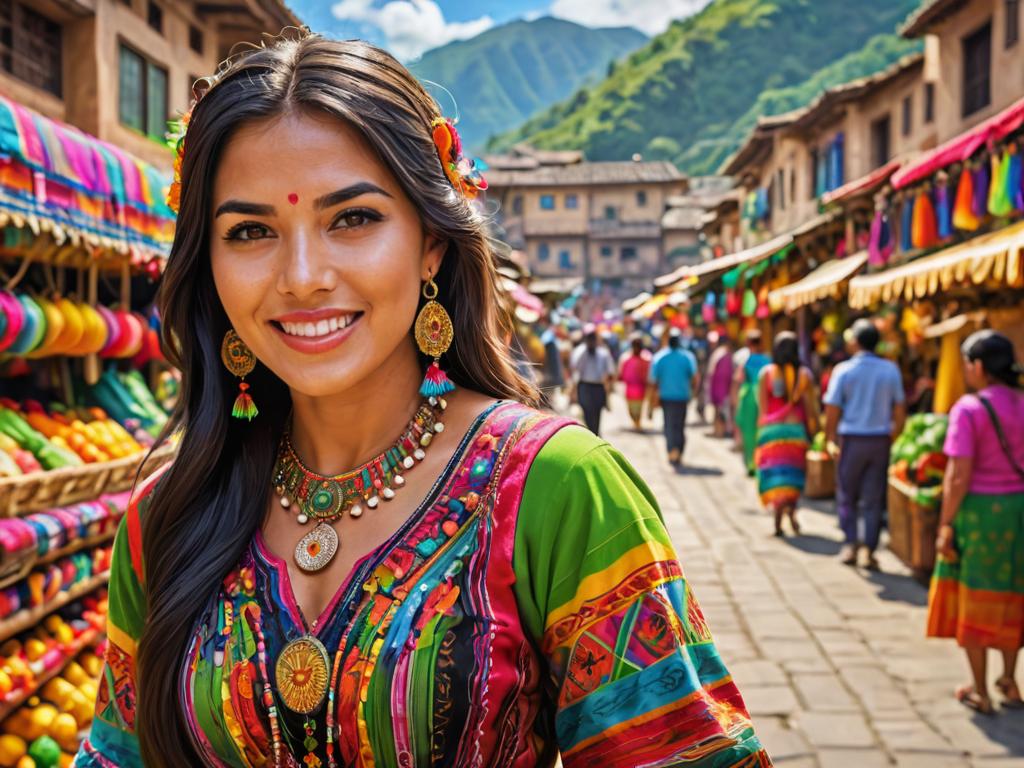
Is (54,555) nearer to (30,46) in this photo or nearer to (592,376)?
(30,46)

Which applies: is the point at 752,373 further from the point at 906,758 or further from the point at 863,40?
the point at 863,40

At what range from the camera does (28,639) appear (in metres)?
3.62

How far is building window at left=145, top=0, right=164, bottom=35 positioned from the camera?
10909mm

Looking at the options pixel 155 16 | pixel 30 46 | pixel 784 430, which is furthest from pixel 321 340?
pixel 155 16

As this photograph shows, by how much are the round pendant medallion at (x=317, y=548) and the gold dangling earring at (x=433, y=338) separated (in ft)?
0.99

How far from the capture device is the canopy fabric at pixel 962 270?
5.30 metres

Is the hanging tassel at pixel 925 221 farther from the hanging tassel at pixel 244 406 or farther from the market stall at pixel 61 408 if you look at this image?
the hanging tassel at pixel 244 406

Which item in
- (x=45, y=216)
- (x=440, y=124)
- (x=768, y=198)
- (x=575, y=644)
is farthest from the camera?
(x=768, y=198)

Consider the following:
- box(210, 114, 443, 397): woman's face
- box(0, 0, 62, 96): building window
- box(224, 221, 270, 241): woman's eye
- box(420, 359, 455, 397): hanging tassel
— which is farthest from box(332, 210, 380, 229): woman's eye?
box(0, 0, 62, 96): building window

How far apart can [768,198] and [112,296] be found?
22.6 m

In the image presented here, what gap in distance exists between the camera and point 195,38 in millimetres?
12414

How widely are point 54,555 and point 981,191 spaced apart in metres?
6.02


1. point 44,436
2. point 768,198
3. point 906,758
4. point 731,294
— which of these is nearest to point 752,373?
point 731,294

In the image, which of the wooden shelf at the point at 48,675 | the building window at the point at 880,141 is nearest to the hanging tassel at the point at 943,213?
the wooden shelf at the point at 48,675
